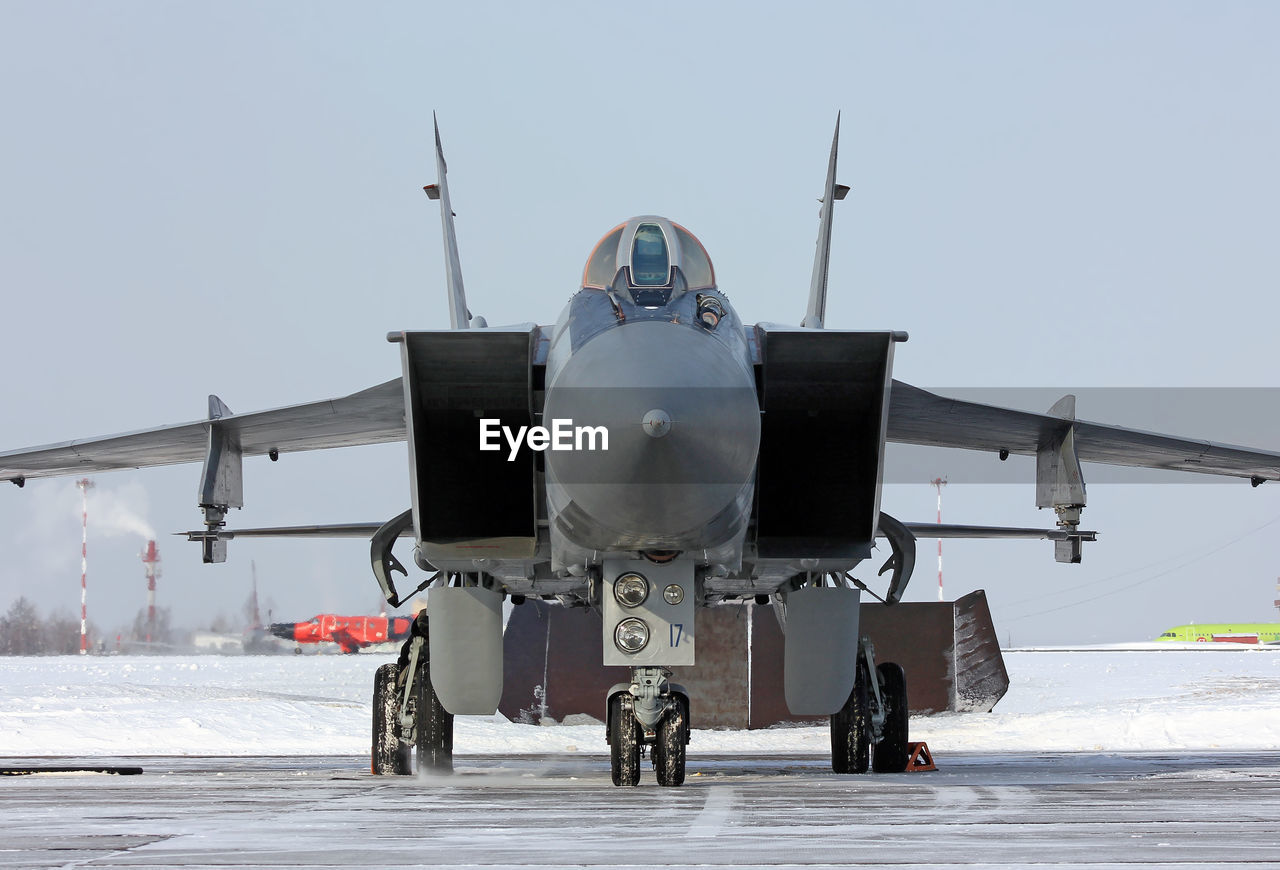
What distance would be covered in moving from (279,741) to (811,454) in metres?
10.7

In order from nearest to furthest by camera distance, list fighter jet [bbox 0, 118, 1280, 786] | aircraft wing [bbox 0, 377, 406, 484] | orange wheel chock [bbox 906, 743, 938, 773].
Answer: fighter jet [bbox 0, 118, 1280, 786] → aircraft wing [bbox 0, 377, 406, 484] → orange wheel chock [bbox 906, 743, 938, 773]

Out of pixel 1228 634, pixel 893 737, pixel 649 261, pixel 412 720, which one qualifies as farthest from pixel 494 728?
pixel 1228 634

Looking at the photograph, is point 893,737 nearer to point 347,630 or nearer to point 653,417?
point 653,417

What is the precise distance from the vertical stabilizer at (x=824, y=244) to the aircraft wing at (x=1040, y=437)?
4.22 ft

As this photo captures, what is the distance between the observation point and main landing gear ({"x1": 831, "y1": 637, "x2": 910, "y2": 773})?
9.77 meters

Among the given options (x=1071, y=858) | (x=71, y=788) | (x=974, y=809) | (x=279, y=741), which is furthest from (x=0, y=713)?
(x=1071, y=858)

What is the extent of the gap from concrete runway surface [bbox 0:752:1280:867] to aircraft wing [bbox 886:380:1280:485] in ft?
7.55

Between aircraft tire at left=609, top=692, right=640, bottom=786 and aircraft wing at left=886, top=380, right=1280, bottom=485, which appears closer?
aircraft tire at left=609, top=692, right=640, bottom=786

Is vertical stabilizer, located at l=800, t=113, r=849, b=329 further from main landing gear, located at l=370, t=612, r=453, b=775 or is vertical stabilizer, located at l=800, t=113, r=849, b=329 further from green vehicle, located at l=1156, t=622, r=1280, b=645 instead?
green vehicle, located at l=1156, t=622, r=1280, b=645

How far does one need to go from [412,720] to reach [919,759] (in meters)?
3.90

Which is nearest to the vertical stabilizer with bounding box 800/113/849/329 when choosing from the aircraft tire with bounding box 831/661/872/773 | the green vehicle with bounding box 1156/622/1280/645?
the aircraft tire with bounding box 831/661/872/773

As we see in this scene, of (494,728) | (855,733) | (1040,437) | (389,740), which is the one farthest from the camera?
(494,728)

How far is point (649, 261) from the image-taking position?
725cm

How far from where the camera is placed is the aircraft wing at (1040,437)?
9.23 metres
